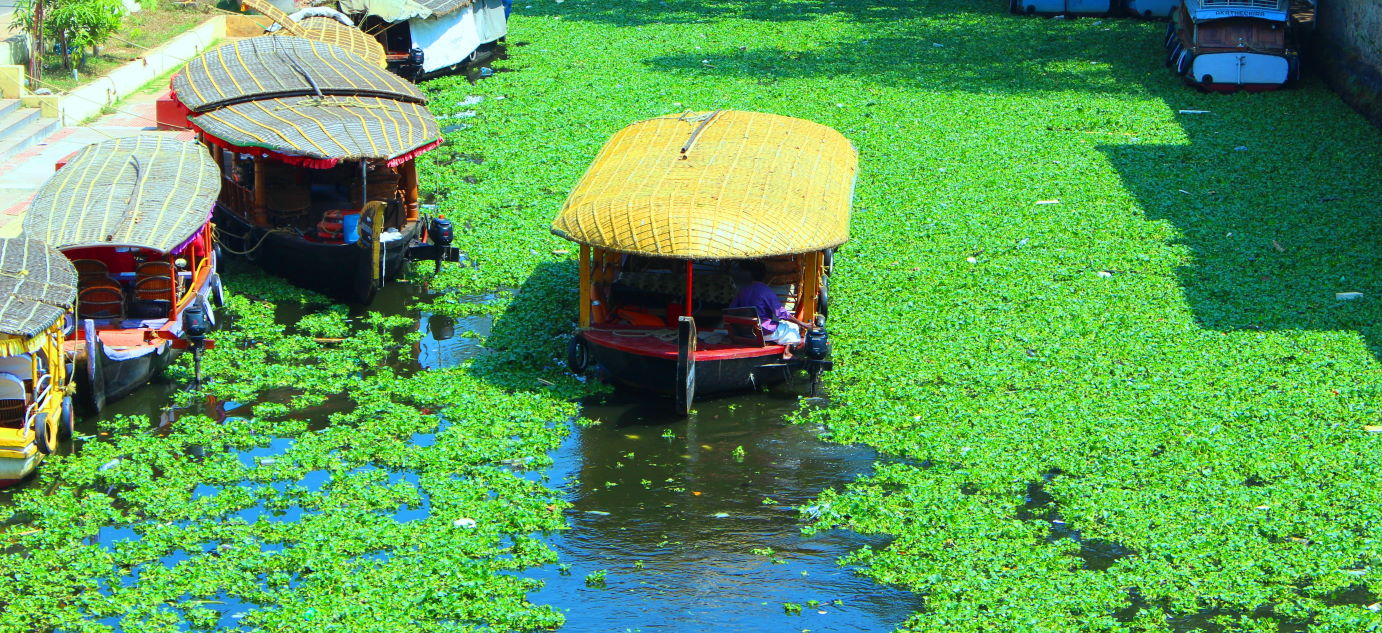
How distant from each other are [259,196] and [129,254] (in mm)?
2500

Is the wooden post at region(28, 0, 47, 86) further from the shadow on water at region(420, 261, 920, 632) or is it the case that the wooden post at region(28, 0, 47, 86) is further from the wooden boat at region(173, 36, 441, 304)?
the shadow on water at region(420, 261, 920, 632)

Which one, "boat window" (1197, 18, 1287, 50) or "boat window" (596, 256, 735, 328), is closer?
"boat window" (596, 256, 735, 328)

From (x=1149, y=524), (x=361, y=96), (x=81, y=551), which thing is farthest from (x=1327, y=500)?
(x=361, y=96)

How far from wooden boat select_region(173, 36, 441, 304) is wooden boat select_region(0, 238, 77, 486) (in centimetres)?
336

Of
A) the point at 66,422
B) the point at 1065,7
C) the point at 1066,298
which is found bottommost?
the point at 1066,298

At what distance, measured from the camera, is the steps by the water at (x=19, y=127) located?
17906mm

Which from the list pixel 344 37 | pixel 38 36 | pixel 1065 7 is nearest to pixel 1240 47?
pixel 1065 7

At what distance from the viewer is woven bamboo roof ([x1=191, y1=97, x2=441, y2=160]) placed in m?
14.0

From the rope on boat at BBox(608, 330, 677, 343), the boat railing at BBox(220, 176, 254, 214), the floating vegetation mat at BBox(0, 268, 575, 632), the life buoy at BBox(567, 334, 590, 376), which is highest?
the boat railing at BBox(220, 176, 254, 214)

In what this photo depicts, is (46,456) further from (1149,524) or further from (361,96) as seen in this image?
(1149,524)

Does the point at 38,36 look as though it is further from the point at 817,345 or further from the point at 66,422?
the point at 817,345

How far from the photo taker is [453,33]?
24703 mm

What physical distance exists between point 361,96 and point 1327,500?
10.9m

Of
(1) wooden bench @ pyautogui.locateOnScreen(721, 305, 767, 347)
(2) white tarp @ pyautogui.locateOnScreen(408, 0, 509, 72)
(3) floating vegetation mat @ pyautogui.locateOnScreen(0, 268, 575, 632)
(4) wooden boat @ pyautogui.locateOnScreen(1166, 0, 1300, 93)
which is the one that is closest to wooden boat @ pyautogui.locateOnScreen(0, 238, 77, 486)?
(3) floating vegetation mat @ pyautogui.locateOnScreen(0, 268, 575, 632)
